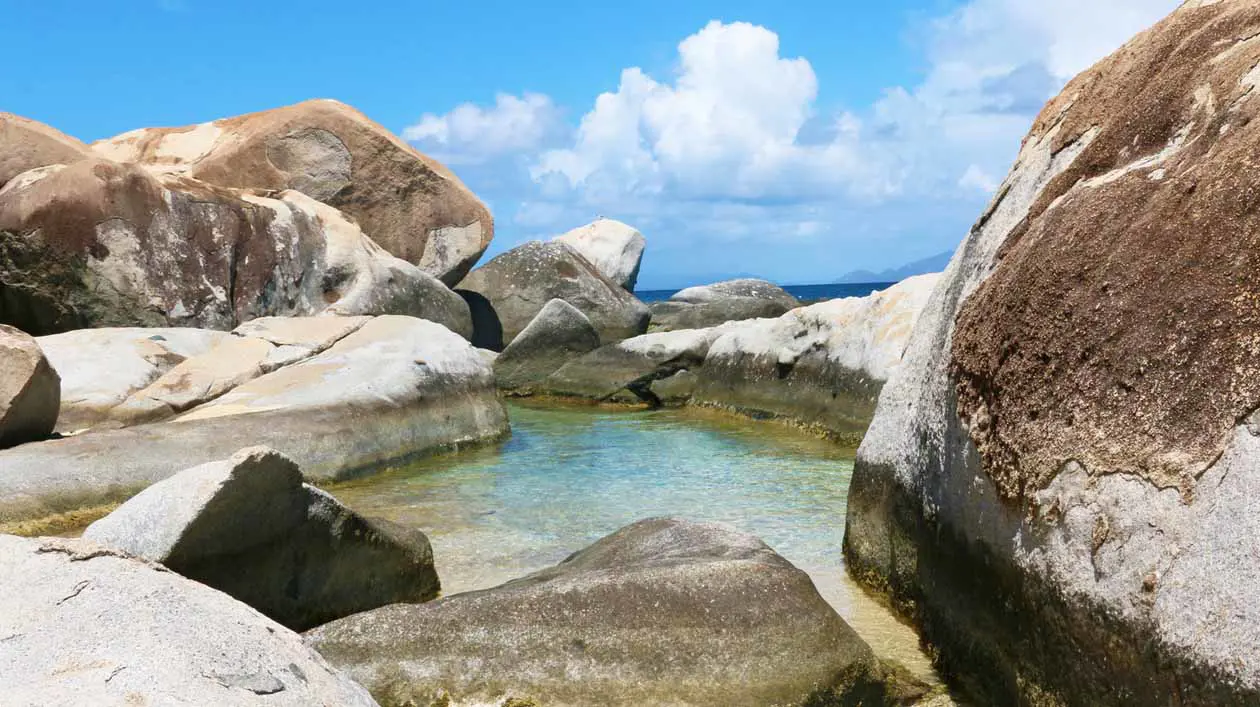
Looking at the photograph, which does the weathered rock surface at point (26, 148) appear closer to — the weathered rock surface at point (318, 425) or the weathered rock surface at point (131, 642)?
the weathered rock surface at point (318, 425)

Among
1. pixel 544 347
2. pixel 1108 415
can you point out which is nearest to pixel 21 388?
pixel 1108 415

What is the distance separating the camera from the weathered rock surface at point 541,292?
22500mm

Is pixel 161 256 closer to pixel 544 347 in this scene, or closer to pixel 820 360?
pixel 544 347

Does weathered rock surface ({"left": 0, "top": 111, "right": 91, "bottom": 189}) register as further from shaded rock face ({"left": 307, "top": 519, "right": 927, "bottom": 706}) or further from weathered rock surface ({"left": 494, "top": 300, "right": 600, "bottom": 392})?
shaded rock face ({"left": 307, "top": 519, "right": 927, "bottom": 706})

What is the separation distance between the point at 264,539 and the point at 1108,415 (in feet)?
10.7

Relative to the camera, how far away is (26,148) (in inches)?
595

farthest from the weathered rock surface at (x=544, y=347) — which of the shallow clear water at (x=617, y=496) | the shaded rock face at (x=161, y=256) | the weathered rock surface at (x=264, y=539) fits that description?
the weathered rock surface at (x=264, y=539)

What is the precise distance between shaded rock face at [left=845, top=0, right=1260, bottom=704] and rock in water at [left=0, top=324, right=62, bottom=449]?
608cm

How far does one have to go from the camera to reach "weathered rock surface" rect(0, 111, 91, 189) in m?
15.0

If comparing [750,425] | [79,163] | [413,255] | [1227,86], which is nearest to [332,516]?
[1227,86]

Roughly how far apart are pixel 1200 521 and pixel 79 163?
1480 cm

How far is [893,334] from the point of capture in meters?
11.1

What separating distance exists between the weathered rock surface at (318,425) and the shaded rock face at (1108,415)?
211 inches

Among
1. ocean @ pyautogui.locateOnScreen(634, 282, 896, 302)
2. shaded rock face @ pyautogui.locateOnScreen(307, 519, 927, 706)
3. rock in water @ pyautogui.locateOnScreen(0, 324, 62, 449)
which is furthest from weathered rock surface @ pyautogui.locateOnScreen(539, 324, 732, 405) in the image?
ocean @ pyautogui.locateOnScreen(634, 282, 896, 302)
